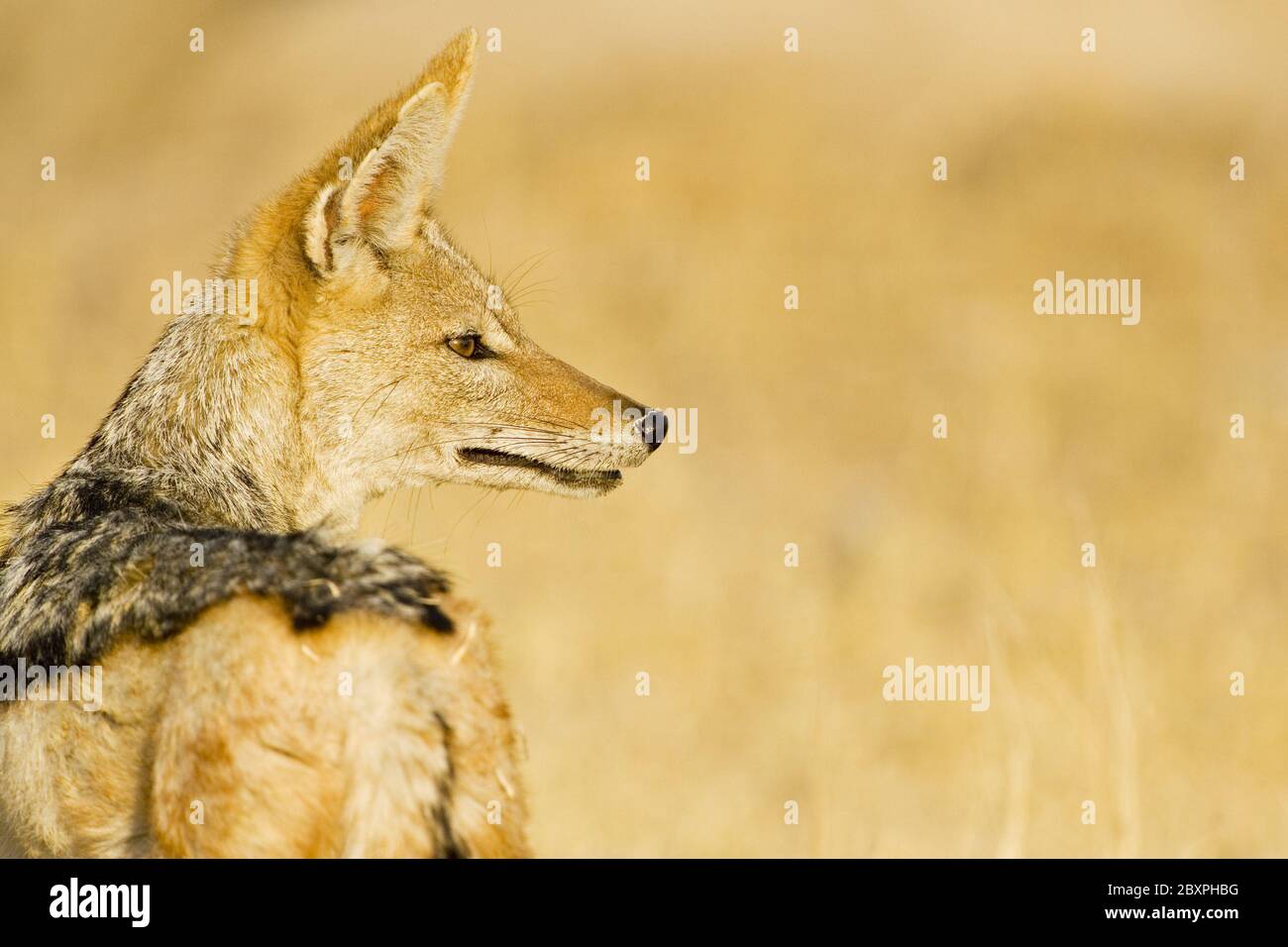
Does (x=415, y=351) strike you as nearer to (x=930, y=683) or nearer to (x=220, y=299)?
(x=220, y=299)

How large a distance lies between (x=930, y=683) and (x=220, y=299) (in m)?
11.7

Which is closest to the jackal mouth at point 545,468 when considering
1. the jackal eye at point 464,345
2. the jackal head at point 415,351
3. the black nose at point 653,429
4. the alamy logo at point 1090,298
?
the jackal head at point 415,351

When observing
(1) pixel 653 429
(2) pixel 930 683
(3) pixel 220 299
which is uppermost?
(3) pixel 220 299

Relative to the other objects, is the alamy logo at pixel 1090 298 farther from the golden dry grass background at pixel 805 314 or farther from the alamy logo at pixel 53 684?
the alamy logo at pixel 53 684

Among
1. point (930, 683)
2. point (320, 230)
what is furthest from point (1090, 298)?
point (320, 230)

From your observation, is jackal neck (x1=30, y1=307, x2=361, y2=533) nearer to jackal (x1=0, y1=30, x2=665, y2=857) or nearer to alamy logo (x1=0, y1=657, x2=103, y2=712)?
jackal (x1=0, y1=30, x2=665, y2=857)

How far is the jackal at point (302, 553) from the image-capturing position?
2.88 m

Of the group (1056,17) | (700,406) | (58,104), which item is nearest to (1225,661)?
(700,406)

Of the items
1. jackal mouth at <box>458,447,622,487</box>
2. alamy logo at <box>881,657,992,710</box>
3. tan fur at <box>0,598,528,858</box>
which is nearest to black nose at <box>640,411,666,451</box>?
jackal mouth at <box>458,447,622,487</box>

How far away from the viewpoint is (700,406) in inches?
787

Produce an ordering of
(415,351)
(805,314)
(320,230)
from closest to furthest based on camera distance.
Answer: (320,230) → (415,351) → (805,314)

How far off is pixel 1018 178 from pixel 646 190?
18.3 feet

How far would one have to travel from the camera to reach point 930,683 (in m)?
15.4

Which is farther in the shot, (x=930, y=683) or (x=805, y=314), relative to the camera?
(x=805, y=314)
